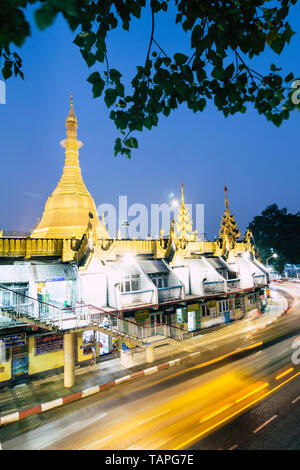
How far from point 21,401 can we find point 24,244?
367 inches

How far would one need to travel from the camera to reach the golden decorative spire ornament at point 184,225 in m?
31.3

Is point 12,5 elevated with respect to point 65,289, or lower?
elevated

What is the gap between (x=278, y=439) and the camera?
887 cm

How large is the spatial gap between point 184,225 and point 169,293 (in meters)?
12.3

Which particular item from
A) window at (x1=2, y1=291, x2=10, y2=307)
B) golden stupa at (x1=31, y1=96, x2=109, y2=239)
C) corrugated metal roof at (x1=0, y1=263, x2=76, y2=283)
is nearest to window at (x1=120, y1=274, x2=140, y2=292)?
corrugated metal roof at (x1=0, y1=263, x2=76, y2=283)

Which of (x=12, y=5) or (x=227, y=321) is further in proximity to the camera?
(x=227, y=321)

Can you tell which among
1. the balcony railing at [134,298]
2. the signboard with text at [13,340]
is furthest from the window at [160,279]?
the signboard with text at [13,340]

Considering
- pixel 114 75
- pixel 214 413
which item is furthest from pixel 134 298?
pixel 114 75

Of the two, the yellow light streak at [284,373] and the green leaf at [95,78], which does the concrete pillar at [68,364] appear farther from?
the green leaf at [95,78]

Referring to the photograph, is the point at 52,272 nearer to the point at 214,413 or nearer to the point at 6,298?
the point at 6,298

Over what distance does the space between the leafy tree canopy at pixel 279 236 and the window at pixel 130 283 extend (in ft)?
157

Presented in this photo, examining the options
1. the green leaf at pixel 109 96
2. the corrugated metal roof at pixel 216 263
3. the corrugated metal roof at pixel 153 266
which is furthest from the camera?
the corrugated metal roof at pixel 216 263
